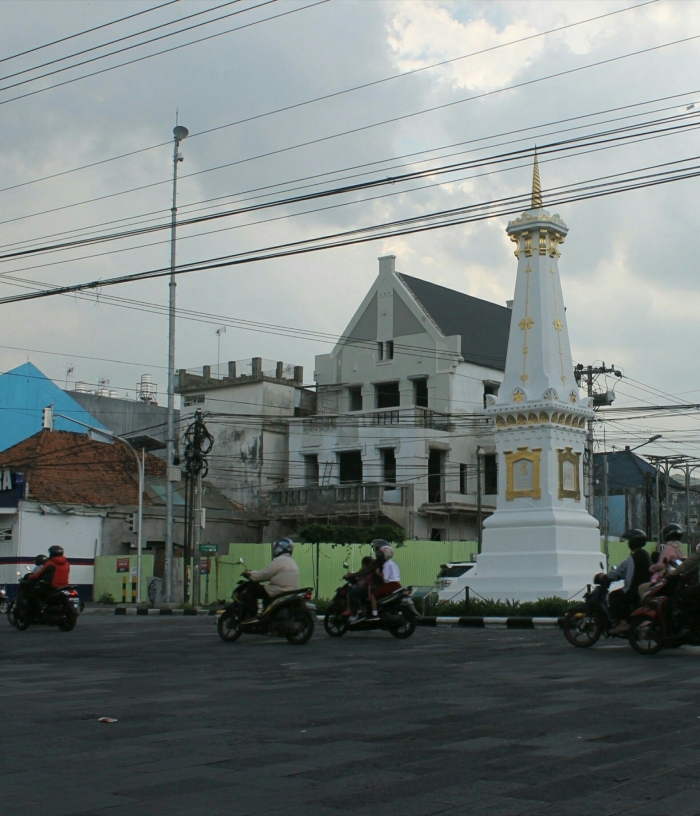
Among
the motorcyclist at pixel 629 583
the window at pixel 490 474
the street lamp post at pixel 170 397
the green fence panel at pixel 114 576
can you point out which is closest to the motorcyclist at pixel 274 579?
the motorcyclist at pixel 629 583

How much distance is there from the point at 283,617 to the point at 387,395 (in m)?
38.8

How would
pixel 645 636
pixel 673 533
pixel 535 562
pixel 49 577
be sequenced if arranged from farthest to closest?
pixel 535 562 → pixel 49 577 → pixel 673 533 → pixel 645 636

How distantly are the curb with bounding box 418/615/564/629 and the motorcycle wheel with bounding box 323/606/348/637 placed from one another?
4.74 metres

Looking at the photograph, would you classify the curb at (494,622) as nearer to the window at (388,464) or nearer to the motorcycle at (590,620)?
the motorcycle at (590,620)

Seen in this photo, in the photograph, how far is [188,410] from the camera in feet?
193

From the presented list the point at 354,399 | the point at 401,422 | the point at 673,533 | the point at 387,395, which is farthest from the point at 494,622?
the point at 354,399

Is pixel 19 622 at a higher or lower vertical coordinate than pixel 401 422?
lower

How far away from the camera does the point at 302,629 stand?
620 inches

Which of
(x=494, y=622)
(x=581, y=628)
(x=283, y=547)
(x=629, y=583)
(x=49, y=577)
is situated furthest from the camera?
(x=494, y=622)

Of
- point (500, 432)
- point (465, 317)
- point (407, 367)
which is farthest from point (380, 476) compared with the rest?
point (500, 432)

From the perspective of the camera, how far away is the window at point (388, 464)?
5138cm

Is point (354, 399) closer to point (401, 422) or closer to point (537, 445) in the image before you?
point (401, 422)

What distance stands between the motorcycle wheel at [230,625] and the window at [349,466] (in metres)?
36.5

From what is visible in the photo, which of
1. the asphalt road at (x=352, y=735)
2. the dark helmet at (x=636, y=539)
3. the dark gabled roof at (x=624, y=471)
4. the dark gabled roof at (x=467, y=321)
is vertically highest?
the dark gabled roof at (x=467, y=321)
